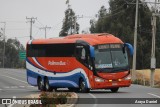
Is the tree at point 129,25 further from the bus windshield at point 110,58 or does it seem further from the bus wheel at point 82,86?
the bus windshield at point 110,58

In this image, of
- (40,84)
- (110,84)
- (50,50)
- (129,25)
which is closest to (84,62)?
(110,84)

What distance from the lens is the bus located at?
3525 centimetres

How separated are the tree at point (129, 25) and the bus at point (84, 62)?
51.9 m

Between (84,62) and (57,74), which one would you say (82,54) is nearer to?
(84,62)

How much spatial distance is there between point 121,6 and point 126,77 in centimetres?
6249

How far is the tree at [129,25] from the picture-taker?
91.9 meters

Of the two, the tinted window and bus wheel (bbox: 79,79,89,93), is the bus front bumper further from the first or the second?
the tinted window

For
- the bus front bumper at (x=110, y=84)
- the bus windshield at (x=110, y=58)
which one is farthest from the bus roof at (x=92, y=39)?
the bus front bumper at (x=110, y=84)

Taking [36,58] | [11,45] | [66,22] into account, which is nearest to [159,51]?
[66,22]

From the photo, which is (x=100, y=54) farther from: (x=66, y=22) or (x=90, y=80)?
(x=66, y=22)

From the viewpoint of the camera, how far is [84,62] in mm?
35969

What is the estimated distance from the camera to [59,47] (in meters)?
38.4

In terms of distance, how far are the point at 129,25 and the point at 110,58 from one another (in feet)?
193

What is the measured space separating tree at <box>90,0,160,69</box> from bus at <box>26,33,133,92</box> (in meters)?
51.9
